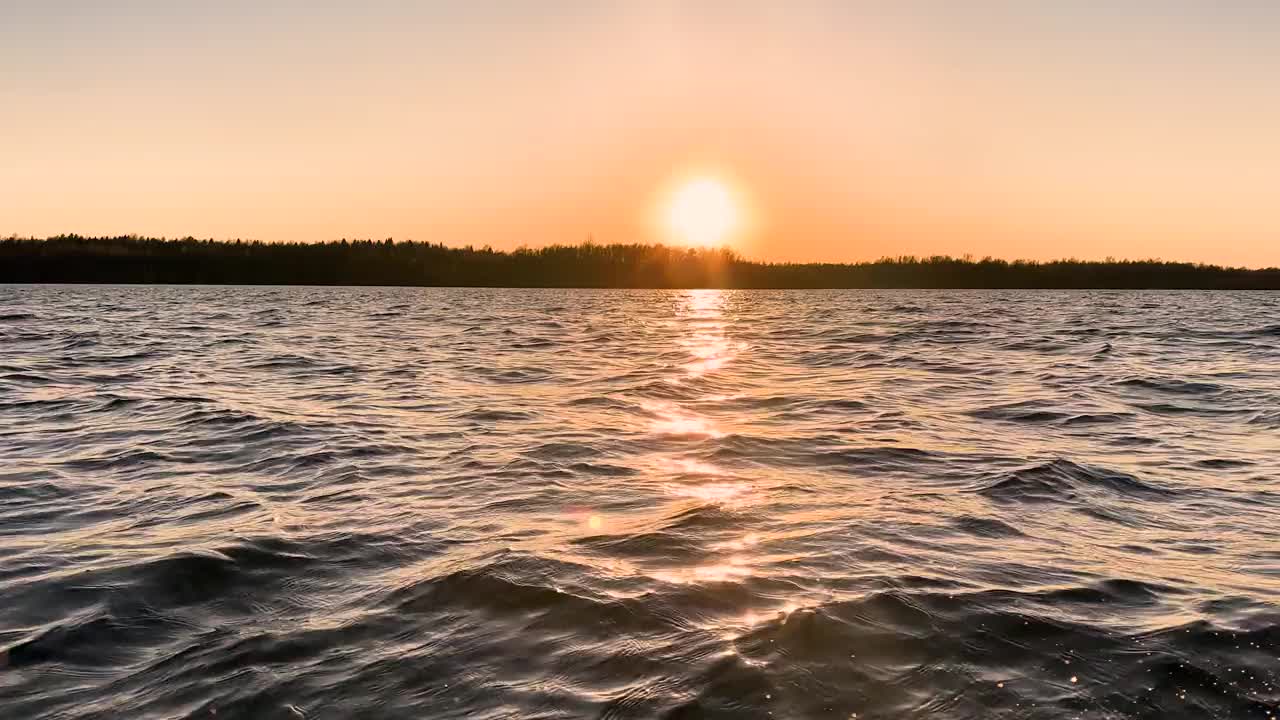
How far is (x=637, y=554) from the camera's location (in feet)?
19.9

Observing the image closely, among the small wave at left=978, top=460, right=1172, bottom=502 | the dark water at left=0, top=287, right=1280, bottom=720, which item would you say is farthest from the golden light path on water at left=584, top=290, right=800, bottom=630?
the small wave at left=978, top=460, right=1172, bottom=502

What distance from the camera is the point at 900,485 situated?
823 centimetres

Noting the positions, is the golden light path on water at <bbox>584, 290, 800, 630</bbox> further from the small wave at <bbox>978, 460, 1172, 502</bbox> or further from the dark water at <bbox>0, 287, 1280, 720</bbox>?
the small wave at <bbox>978, 460, 1172, 502</bbox>

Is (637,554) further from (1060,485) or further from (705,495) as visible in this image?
(1060,485)

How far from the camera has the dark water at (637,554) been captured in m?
4.04

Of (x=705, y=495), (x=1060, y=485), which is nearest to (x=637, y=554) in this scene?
(x=705, y=495)

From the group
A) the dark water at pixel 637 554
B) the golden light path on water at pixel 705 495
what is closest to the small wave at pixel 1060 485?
the dark water at pixel 637 554

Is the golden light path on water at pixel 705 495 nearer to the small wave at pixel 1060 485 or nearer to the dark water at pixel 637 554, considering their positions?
the dark water at pixel 637 554

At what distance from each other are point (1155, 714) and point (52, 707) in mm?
5094

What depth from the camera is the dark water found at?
4035 mm

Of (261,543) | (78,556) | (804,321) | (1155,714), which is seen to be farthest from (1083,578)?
(804,321)

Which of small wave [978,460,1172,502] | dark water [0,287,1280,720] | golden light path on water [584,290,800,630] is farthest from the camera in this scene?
small wave [978,460,1172,502]

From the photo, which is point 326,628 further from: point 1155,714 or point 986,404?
point 986,404

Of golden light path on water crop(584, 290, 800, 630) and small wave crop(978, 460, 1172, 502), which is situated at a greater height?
small wave crop(978, 460, 1172, 502)
